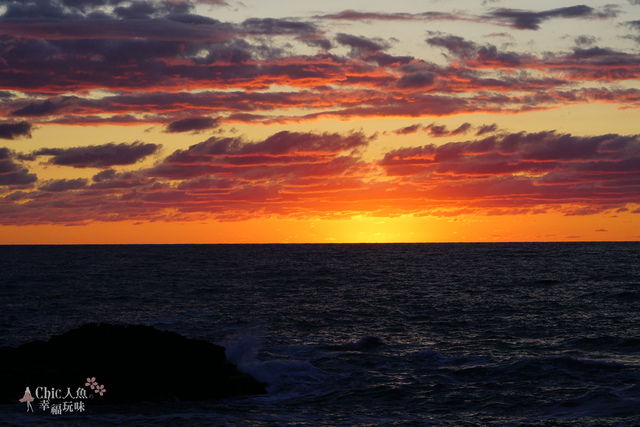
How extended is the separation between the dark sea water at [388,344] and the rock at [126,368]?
88cm

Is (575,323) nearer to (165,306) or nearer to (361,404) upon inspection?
(361,404)

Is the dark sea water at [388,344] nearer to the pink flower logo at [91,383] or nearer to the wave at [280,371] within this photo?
the wave at [280,371]

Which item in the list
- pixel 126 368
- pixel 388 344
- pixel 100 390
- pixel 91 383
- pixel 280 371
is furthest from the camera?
pixel 388 344

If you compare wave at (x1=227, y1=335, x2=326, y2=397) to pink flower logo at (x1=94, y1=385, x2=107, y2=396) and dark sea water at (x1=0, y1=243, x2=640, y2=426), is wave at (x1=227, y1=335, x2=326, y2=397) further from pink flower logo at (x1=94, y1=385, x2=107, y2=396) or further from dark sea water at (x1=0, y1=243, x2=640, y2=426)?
pink flower logo at (x1=94, y1=385, x2=107, y2=396)

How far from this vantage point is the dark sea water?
22656 millimetres

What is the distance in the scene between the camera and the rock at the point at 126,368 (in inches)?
941

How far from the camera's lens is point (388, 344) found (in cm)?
3631

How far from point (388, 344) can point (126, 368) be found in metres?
16.1

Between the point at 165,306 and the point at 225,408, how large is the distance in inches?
1352

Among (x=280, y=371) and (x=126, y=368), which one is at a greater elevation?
(x=126, y=368)

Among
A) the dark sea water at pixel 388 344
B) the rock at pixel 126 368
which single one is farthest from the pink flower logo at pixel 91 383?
the dark sea water at pixel 388 344

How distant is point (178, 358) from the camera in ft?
86.7

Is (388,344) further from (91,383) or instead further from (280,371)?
(91,383)

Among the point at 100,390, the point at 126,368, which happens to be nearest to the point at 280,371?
the point at 126,368
